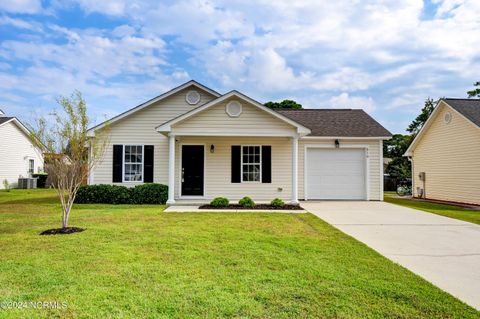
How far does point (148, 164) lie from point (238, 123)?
4.66 metres

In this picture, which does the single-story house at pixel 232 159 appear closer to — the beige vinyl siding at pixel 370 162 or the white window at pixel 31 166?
the beige vinyl siding at pixel 370 162

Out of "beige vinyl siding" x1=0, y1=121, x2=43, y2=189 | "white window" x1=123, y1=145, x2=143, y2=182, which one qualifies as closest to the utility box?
"beige vinyl siding" x1=0, y1=121, x2=43, y2=189

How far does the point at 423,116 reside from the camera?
38062mm

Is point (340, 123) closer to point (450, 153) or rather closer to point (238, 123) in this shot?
point (450, 153)

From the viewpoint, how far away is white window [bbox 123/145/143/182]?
13.5m

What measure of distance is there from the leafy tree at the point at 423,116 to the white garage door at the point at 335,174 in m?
25.1

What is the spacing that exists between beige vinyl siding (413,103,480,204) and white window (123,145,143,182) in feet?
48.2

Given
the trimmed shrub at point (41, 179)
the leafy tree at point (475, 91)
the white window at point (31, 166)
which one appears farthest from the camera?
the leafy tree at point (475, 91)

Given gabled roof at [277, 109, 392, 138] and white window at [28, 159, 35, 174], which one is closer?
gabled roof at [277, 109, 392, 138]

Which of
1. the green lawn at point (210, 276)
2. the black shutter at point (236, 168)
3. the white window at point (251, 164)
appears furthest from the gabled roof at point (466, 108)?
the green lawn at point (210, 276)

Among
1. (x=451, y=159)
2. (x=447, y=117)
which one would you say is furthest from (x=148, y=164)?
(x=447, y=117)

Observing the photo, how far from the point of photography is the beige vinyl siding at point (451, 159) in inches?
529

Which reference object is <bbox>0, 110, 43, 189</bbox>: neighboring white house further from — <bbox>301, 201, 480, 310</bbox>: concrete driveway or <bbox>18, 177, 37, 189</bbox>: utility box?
<bbox>301, 201, 480, 310</bbox>: concrete driveway

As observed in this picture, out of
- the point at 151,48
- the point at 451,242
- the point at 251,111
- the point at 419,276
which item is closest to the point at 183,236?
the point at 419,276
